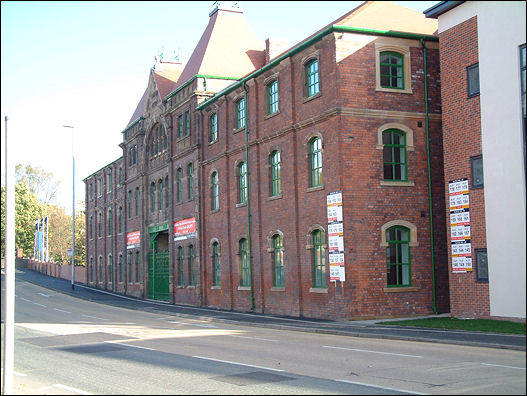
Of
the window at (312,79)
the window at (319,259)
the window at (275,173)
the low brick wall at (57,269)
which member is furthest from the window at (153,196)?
the low brick wall at (57,269)

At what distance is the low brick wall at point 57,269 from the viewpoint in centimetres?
6669

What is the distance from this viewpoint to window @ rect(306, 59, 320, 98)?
2530 centimetres

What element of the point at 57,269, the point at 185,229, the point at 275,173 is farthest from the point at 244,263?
the point at 57,269

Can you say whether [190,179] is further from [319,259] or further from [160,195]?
[319,259]

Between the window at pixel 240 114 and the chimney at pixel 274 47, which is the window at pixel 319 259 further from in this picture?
the chimney at pixel 274 47

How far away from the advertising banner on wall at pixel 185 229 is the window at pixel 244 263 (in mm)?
5563

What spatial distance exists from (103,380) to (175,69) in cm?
4077

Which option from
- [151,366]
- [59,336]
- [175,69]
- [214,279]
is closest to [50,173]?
[175,69]

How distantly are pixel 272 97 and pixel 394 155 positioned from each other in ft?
22.8

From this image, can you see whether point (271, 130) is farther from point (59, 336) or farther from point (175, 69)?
point (175, 69)

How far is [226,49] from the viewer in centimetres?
3844

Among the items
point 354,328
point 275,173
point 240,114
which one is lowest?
point 354,328

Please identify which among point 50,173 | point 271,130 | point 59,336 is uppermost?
point 50,173

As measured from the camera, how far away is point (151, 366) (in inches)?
496
